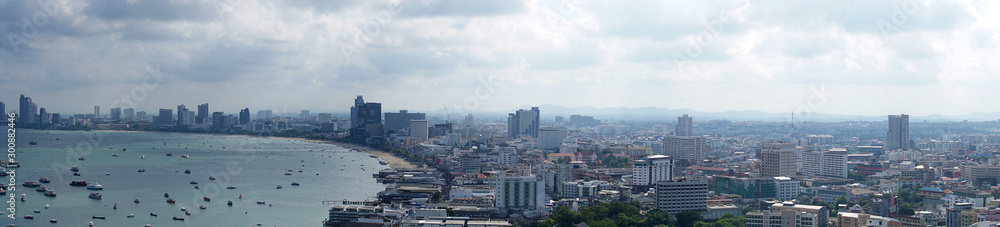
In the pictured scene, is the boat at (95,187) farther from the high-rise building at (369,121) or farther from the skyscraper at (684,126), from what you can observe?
the skyscraper at (684,126)

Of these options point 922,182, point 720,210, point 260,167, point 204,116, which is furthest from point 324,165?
point 204,116

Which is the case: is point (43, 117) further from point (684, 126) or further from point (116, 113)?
point (684, 126)

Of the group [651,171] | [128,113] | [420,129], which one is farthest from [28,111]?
[651,171]

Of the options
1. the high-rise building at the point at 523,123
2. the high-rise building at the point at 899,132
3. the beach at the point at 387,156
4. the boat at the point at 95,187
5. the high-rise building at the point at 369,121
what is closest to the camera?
the boat at the point at 95,187

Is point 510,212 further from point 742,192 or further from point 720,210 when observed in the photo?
point 742,192

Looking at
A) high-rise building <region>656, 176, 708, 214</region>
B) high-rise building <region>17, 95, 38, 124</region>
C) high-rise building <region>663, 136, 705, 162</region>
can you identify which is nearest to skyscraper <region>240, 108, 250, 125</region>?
high-rise building <region>17, 95, 38, 124</region>

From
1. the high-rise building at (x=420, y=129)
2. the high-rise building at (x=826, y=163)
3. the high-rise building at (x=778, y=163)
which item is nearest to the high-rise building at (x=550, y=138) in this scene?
the high-rise building at (x=420, y=129)
